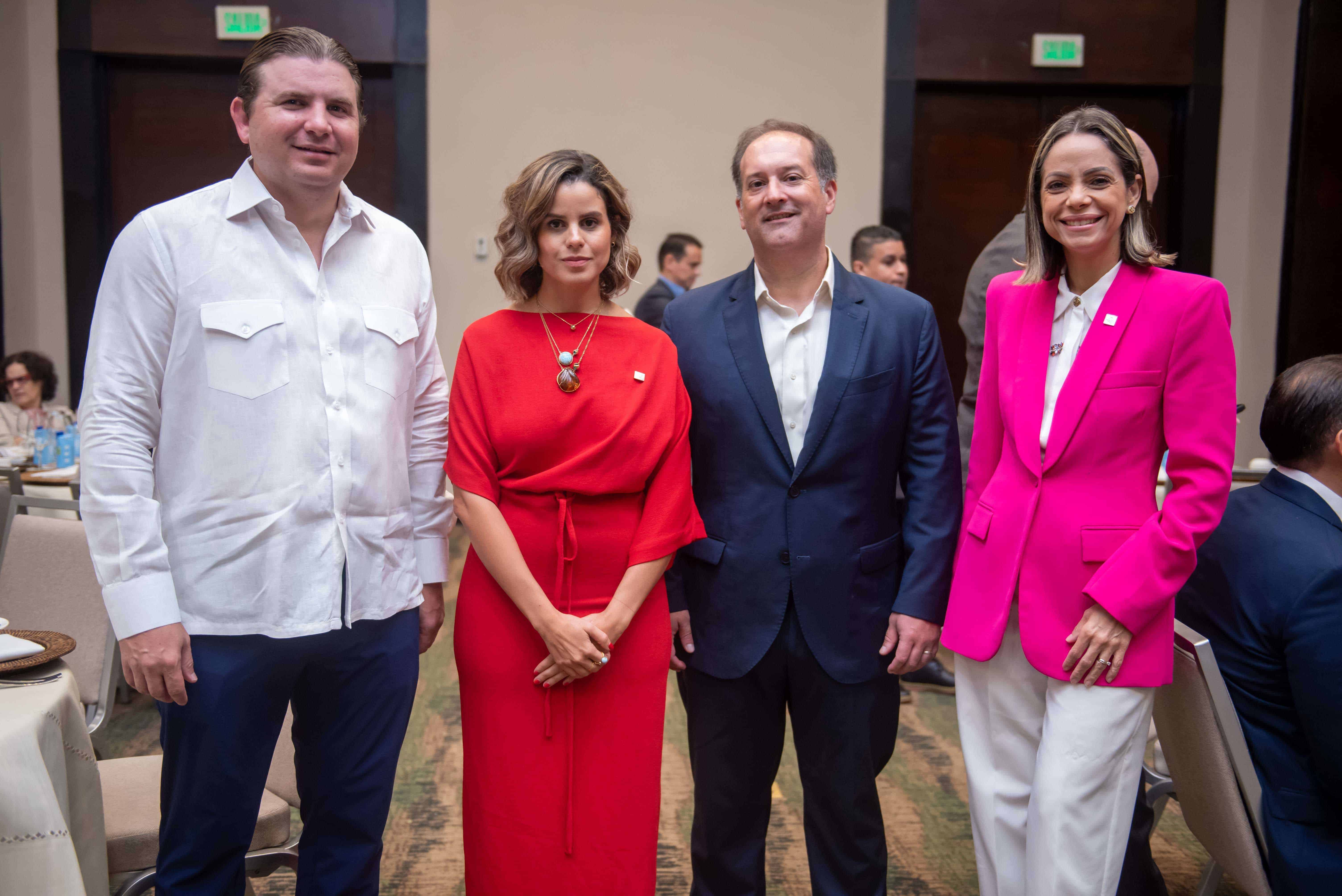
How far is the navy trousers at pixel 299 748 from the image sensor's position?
4.83 ft

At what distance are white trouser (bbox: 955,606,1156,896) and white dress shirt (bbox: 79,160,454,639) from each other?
39.8 inches

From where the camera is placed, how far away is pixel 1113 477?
1491 mm

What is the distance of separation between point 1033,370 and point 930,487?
0.28m

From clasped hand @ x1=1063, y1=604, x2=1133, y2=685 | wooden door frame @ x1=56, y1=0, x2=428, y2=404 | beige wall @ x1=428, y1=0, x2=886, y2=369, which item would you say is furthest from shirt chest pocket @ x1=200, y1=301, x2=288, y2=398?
beige wall @ x1=428, y1=0, x2=886, y2=369

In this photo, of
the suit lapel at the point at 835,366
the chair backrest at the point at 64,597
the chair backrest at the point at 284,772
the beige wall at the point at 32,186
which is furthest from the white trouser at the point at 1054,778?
the beige wall at the point at 32,186

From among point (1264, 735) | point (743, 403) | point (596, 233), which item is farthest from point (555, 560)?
point (1264, 735)

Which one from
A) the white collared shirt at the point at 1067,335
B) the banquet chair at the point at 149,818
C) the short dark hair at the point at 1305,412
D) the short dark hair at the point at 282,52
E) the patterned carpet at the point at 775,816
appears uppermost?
the short dark hair at the point at 282,52

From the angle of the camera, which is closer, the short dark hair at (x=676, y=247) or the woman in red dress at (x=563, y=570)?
the woman in red dress at (x=563, y=570)

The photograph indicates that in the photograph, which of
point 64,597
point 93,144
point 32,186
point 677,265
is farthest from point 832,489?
point 32,186

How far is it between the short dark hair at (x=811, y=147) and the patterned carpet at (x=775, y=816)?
1.48 m

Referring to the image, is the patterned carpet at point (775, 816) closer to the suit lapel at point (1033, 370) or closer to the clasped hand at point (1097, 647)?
the clasped hand at point (1097, 647)

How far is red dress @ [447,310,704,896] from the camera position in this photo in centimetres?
161

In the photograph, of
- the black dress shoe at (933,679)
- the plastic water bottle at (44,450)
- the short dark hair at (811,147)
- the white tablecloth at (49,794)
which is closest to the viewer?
the white tablecloth at (49,794)

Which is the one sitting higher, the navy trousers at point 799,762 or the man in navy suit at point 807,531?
the man in navy suit at point 807,531
